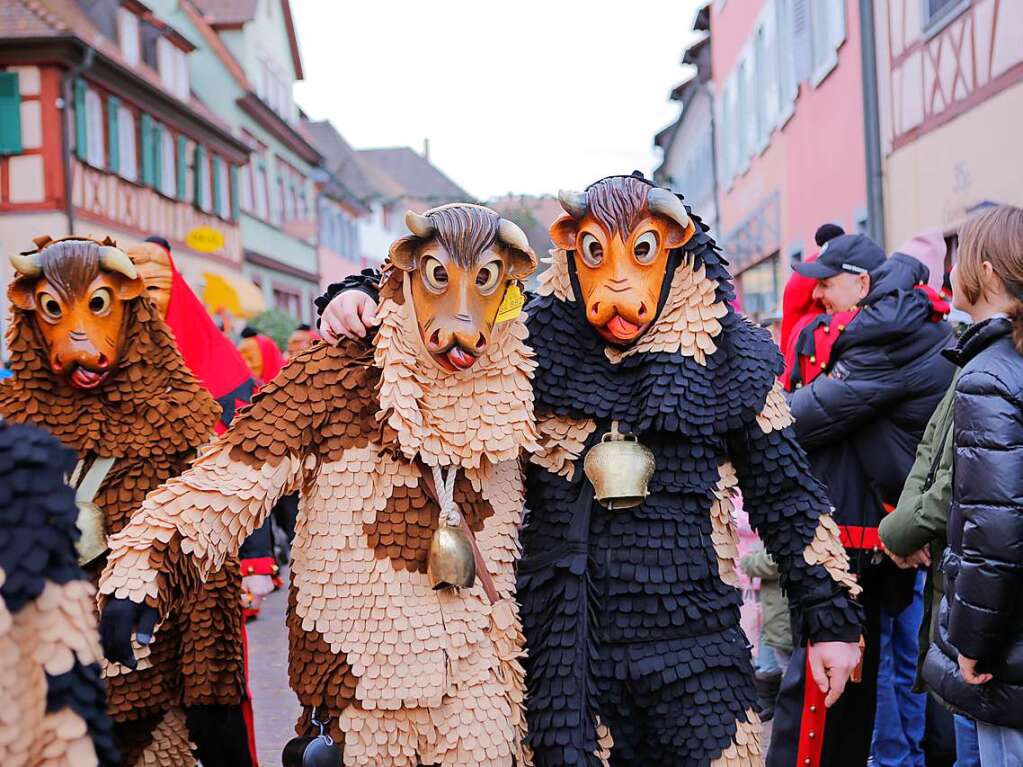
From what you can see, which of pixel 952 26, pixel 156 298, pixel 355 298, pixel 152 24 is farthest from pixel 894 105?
pixel 152 24

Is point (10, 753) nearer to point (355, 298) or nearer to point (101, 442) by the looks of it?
point (355, 298)

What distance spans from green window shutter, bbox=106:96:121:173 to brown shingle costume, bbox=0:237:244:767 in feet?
57.4

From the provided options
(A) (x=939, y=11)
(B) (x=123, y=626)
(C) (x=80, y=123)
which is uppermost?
(C) (x=80, y=123)

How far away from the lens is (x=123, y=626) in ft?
8.02

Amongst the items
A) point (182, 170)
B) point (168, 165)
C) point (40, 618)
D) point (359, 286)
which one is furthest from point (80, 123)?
point (40, 618)

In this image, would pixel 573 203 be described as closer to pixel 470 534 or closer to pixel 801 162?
pixel 470 534

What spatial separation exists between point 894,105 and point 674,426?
30.0ft

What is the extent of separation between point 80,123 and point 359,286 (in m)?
16.9

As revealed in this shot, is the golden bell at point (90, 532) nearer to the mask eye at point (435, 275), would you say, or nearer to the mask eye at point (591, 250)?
the mask eye at point (435, 275)

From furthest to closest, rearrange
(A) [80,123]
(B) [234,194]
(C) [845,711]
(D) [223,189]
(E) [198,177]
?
(B) [234,194] → (D) [223,189] → (E) [198,177] → (A) [80,123] → (C) [845,711]

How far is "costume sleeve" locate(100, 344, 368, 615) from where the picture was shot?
2551 mm

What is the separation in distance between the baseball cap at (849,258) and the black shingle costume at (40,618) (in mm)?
3468

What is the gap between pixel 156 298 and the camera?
4.34 meters

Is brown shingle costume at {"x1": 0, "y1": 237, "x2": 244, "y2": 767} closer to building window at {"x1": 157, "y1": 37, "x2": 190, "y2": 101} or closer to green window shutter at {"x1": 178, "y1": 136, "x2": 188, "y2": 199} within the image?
green window shutter at {"x1": 178, "y1": 136, "x2": 188, "y2": 199}
